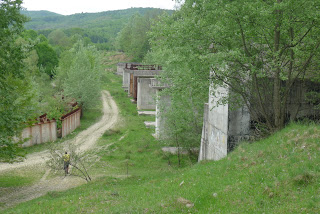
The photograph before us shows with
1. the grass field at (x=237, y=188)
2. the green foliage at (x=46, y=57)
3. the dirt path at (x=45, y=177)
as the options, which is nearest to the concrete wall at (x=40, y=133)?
the dirt path at (x=45, y=177)

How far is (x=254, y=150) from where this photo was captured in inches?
537

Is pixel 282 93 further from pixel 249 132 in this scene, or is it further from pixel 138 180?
pixel 138 180

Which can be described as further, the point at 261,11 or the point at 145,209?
the point at 261,11

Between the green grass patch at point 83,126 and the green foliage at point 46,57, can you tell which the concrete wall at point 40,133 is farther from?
the green foliage at point 46,57

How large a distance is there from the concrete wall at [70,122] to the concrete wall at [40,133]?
1.54 meters

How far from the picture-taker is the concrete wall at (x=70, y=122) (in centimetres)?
3097

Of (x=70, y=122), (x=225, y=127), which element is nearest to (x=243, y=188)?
(x=225, y=127)

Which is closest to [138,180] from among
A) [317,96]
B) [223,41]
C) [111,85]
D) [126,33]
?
[223,41]

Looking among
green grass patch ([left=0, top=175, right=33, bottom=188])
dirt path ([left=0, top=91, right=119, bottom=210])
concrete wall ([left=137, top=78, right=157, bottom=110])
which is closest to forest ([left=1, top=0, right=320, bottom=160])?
dirt path ([left=0, top=91, right=119, bottom=210])

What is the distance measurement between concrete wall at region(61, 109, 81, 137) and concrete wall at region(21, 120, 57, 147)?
5.05 feet

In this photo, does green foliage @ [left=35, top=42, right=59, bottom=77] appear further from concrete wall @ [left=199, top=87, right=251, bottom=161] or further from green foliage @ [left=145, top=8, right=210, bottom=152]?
concrete wall @ [left=199, top=87, right=251, bottom=161]

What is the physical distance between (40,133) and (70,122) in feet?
16.8

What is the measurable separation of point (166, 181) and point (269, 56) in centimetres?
651

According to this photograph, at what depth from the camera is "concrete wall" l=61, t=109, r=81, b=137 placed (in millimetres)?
30972
